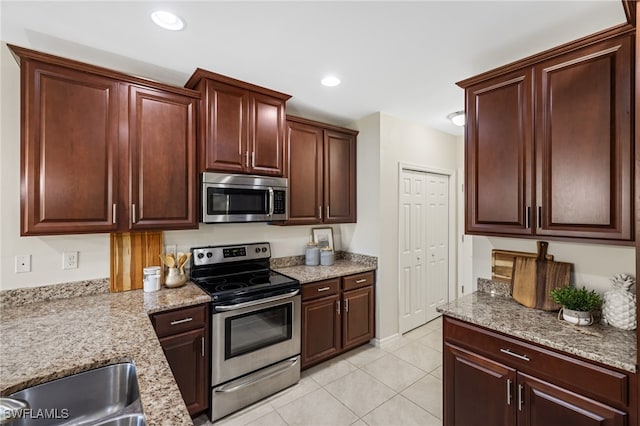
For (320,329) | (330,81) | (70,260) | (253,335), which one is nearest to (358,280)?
(320,329)

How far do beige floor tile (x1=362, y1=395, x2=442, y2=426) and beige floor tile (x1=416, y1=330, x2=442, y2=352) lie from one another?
3.59 ft

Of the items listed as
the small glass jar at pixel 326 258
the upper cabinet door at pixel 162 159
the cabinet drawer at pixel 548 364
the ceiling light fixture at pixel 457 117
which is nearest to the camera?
the cabinet drawer at pixel 548 364

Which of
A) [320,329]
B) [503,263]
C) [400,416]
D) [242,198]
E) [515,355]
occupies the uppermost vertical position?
[242,198]

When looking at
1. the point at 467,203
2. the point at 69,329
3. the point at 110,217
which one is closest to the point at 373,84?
the point at 467,203

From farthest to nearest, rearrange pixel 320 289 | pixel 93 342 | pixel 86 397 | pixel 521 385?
pixel 320 289 → pixel 521 385 → pixel 93 342 → pixel 86 397

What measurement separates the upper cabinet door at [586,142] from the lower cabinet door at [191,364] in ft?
Result: 7.72

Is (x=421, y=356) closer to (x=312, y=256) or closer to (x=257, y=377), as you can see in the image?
(x=312, y=256)

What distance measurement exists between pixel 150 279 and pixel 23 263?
763mm

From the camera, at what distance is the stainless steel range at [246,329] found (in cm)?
213

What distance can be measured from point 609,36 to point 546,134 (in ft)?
1.72

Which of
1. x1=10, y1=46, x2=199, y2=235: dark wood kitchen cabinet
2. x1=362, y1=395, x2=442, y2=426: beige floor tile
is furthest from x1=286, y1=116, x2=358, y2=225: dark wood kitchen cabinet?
x1=362, y1=395, x2=442, y2=426: beige floor tile

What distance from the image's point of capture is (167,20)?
166cm

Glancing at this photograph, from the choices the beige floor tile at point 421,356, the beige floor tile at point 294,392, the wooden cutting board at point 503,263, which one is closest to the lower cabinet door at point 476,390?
the wooden cutting board at point 503,263

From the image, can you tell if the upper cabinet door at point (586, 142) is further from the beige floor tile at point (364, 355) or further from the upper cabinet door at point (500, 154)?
the beige floor tile at point (364, 355)
